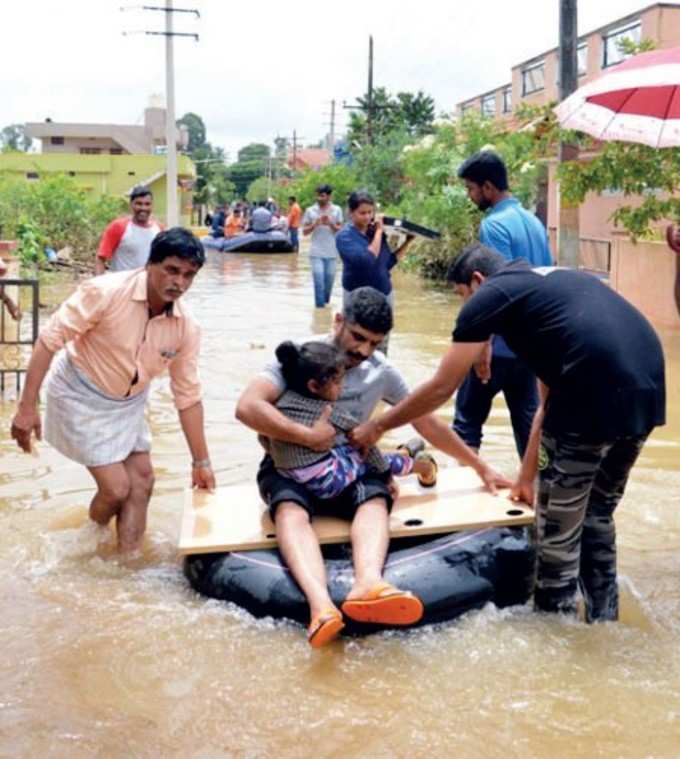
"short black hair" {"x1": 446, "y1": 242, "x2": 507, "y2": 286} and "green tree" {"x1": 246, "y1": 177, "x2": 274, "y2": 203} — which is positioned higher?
"green tree" {"x1": 246, "y1": 177, "x2": 274, "y2": 203}

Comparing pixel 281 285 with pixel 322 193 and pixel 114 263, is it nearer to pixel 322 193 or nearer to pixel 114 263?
pixel 322 193

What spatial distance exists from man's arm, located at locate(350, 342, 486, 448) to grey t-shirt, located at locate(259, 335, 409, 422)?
229 mm

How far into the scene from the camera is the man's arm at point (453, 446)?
4.74 metres

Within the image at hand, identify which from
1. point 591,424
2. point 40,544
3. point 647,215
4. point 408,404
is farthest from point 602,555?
point 647,215

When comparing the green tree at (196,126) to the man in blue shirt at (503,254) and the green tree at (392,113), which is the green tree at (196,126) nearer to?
the green tree at (392,113)

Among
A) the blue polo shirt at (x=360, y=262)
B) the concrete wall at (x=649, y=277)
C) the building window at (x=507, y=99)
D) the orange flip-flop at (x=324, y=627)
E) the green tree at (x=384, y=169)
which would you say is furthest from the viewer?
the building window at (x=507, y=99)

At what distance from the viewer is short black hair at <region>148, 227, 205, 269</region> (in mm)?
4523

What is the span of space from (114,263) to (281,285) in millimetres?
10963

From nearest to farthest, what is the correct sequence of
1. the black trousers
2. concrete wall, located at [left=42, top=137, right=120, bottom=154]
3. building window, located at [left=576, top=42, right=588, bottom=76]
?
1. the black trousers
2. building window, located at [left=576, top=42, right=588, bottom=76]
3. concrete wall, located at [left=42, top=137, right=120, bottom=154]

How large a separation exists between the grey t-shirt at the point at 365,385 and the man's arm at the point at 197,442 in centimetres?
51

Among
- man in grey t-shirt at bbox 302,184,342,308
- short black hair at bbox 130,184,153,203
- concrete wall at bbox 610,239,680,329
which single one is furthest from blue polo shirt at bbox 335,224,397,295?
concrete wall at bbox 610,239,680,329

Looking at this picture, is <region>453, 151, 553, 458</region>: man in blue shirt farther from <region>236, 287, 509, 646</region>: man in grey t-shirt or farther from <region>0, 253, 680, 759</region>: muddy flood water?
<region>0, 253, 680, 759</region>: muddy flood water

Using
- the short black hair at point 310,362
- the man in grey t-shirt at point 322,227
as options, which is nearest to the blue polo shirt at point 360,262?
the short black hair at point 310,362

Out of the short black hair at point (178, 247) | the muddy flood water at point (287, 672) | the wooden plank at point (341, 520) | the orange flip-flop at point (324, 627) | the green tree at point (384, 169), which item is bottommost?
the muddy flood water at point (287, 672)
